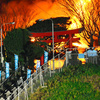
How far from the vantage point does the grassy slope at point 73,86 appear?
21.9 m

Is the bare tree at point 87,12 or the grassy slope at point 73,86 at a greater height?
the bare tree at point 87,12

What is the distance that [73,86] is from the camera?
942 inches

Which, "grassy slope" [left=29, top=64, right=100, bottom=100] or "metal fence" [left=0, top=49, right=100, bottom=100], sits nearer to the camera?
"grassy slope" [left=29, top=64, right=100, bottom=100]

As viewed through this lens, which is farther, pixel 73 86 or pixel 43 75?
pixel 43 75

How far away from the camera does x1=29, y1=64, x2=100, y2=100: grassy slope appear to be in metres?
21.9

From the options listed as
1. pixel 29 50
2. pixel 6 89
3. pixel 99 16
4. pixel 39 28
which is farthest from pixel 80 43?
pixel 6 89

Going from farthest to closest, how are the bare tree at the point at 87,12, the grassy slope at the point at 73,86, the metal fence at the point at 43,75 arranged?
the bare tree at the point at 87,12 → the metal fence at the point at 43,75 → the grassy slope at the point at 73,86

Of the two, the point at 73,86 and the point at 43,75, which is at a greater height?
the point at 43,75

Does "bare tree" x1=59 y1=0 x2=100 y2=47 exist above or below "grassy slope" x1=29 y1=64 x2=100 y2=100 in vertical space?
above

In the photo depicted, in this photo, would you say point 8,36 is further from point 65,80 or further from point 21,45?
point 65,80

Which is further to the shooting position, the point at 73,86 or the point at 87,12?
the point at 87,12

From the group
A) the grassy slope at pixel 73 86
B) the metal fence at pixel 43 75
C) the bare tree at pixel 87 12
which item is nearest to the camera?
the grassy slope at pixel 73 86

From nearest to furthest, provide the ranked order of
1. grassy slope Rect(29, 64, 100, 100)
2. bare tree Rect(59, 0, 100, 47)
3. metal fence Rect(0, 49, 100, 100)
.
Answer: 1. grassy slope Rect(29, 64, 100, 100)
2. metal fence Rect(0, 49, 100, 100)
3. bare tree Rect(59, 0, 100, 47)

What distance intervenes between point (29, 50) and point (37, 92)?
38.2 feet
